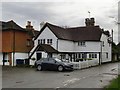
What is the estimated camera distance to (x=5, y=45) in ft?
146

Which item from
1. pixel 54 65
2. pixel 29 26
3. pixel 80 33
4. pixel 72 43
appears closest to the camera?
pixel 54 65

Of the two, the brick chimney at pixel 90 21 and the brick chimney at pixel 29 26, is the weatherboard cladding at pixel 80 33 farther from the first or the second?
the brick chimney at pixel 29 26

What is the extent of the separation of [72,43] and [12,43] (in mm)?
12994

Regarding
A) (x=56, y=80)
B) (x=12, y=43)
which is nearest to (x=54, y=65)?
(x=56, y=80)

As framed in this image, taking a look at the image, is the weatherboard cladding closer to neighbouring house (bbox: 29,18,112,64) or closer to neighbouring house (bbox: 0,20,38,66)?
neighbouring house (bbox: 29,18,112,64)

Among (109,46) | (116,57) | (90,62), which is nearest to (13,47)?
(90,62)

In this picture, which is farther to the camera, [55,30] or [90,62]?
[55,30]

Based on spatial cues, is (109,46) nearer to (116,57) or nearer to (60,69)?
(116,57)

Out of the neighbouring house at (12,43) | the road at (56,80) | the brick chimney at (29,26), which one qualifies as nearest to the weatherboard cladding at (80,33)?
the brick chimney at (29,26)

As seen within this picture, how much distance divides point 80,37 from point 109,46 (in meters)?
9.65

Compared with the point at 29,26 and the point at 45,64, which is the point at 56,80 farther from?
the point at 29,26

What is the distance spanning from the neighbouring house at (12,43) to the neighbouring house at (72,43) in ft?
6.49

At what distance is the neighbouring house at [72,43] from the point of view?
4415cm

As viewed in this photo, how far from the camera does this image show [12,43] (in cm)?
4394
